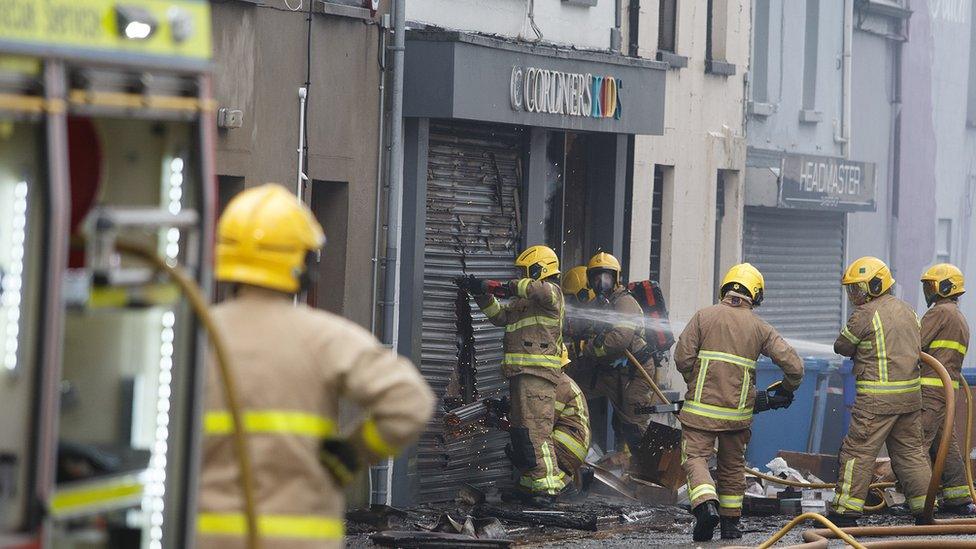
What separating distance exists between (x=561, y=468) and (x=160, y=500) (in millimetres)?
9432

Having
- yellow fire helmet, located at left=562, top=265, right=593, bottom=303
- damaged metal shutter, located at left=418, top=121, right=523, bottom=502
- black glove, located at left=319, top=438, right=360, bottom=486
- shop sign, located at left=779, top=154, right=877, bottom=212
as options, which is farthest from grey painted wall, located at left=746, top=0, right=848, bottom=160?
black glove, located at left=319, top=438, right=360, bottom=486

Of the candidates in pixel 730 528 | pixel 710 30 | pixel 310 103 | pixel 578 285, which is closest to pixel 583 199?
pixel 578 285

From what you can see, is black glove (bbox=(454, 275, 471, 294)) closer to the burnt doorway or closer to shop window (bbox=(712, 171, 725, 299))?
the burnt doorway

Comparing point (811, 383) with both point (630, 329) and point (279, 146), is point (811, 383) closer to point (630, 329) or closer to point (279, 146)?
point (630, 329)

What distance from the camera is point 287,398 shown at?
4996 mm

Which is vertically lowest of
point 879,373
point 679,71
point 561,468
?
point 561,468

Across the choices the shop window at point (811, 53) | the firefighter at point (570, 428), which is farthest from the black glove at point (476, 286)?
the shop window at point (811, 53)

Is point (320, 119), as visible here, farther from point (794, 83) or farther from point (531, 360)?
point (794, 83)

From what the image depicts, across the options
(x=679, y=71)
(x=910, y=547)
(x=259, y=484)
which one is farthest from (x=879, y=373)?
(x=259, y=484)

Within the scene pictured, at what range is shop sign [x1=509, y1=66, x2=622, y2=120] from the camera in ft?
48.5

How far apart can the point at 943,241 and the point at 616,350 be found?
44.7 feet

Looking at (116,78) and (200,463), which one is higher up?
(116,78)

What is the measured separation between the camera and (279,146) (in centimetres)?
1217

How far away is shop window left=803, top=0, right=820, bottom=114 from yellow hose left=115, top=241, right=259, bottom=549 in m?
19.1
